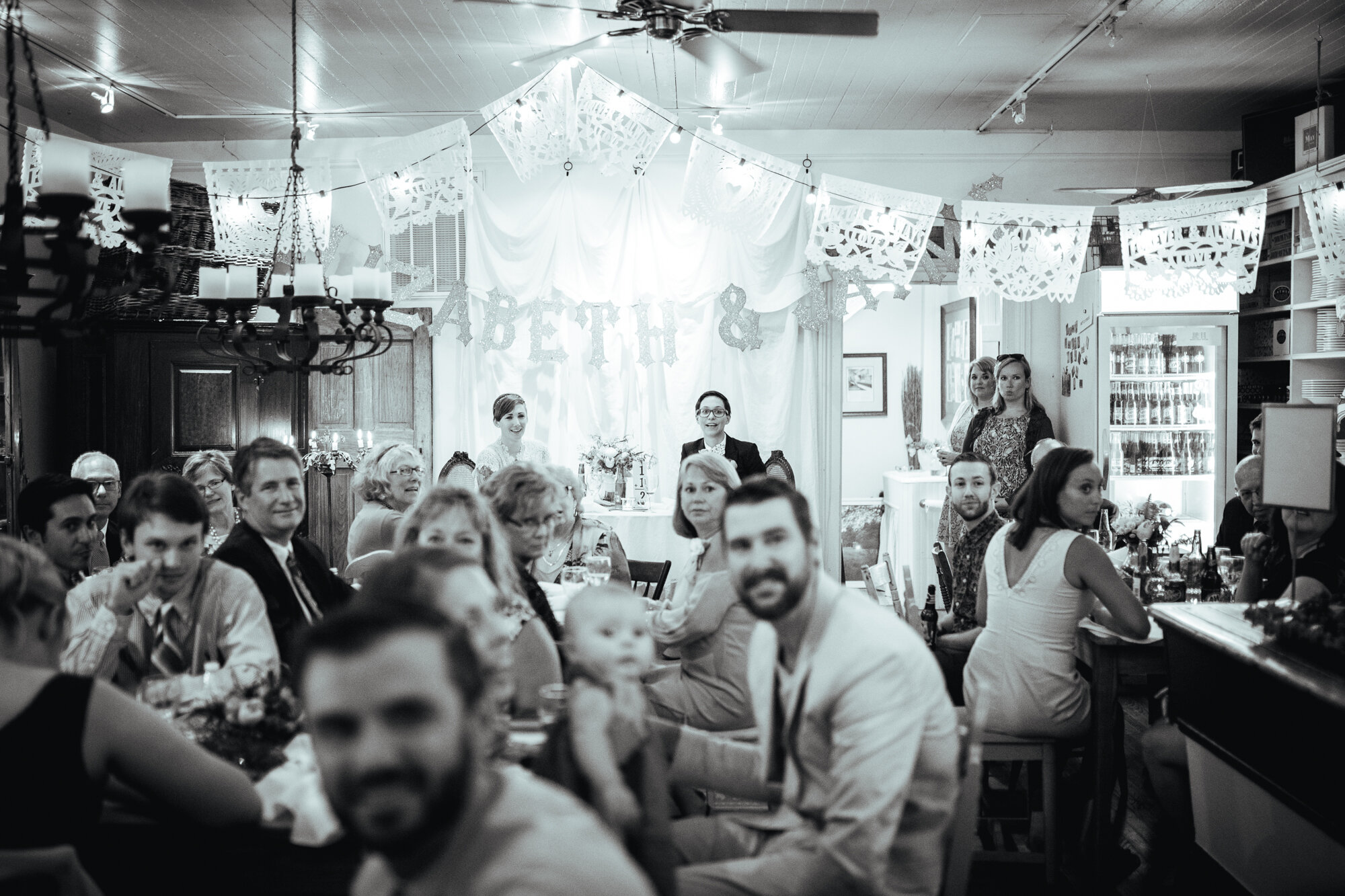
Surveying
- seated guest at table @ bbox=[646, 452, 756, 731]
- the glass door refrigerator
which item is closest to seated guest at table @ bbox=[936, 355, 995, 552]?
the glass door refrigerator

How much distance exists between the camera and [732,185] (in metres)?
5.89

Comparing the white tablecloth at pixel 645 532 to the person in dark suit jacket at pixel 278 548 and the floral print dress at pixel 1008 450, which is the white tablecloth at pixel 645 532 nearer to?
the floral print dress at pixel 1008 450

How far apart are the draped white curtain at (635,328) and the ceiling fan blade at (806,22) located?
273 centimetres

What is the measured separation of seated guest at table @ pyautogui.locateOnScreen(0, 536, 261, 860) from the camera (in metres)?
1.64

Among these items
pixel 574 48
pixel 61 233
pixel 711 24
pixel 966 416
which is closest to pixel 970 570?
pixel 711 24

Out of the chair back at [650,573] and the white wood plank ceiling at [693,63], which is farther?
the white wood plank ceiling at [693,63]

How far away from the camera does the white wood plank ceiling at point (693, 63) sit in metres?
5.24

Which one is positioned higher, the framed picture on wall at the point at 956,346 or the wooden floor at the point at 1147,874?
the framed picture on wall at the point at 956,346

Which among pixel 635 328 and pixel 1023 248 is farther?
pixel 635 328

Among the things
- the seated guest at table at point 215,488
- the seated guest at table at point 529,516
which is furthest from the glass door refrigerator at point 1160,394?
the seated guest at table at point 215,488

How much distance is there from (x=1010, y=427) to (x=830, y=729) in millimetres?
5162

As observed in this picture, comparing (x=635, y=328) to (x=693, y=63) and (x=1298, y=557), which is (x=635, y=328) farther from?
(x=1298, y=557)

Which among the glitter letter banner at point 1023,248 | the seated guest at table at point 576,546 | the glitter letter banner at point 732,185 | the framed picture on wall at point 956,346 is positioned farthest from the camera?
the framed picture on wall at point 956,346

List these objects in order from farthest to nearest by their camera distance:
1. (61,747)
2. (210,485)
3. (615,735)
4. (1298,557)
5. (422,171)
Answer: (422,171) → (210,485) → (1298,557) → (61,747) → (615,735)
